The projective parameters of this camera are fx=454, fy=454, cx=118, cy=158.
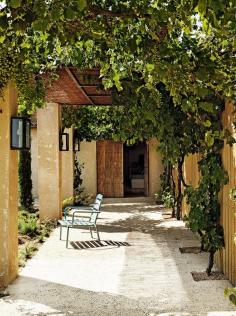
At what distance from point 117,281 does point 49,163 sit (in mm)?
5409

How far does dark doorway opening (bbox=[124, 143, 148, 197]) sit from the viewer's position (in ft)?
59.3

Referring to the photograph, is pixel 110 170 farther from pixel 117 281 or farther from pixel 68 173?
pixel 117 281

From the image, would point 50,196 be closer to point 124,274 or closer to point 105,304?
point 124,274

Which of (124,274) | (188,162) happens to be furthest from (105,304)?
(188,162)

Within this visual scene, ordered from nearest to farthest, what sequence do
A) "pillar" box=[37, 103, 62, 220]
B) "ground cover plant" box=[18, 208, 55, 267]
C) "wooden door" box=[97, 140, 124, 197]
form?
"ground cover plant" box=[18, 208, 55, 267], "pillar" box=[37, 103, 62, 220], "wooden door" box=[97, 140, 124, 197]

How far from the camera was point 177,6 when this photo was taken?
3.29 metres

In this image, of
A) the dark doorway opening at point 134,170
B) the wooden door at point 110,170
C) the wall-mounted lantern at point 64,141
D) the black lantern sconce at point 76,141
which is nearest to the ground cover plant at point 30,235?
the wall-mounted lantern at point 64,141

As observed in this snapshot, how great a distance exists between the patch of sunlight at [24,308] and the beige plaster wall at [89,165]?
1129cm

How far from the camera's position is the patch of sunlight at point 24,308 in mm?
4302

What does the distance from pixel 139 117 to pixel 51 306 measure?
105 inches

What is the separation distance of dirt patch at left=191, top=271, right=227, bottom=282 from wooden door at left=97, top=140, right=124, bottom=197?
10.5m

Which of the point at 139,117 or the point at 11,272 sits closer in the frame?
the point at 11,272

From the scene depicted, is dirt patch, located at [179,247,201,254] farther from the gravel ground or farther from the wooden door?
the wooden door

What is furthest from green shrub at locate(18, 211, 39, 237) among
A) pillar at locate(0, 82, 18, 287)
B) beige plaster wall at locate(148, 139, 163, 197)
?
beige plaster wall at locate(148, 139, 163, 197)
